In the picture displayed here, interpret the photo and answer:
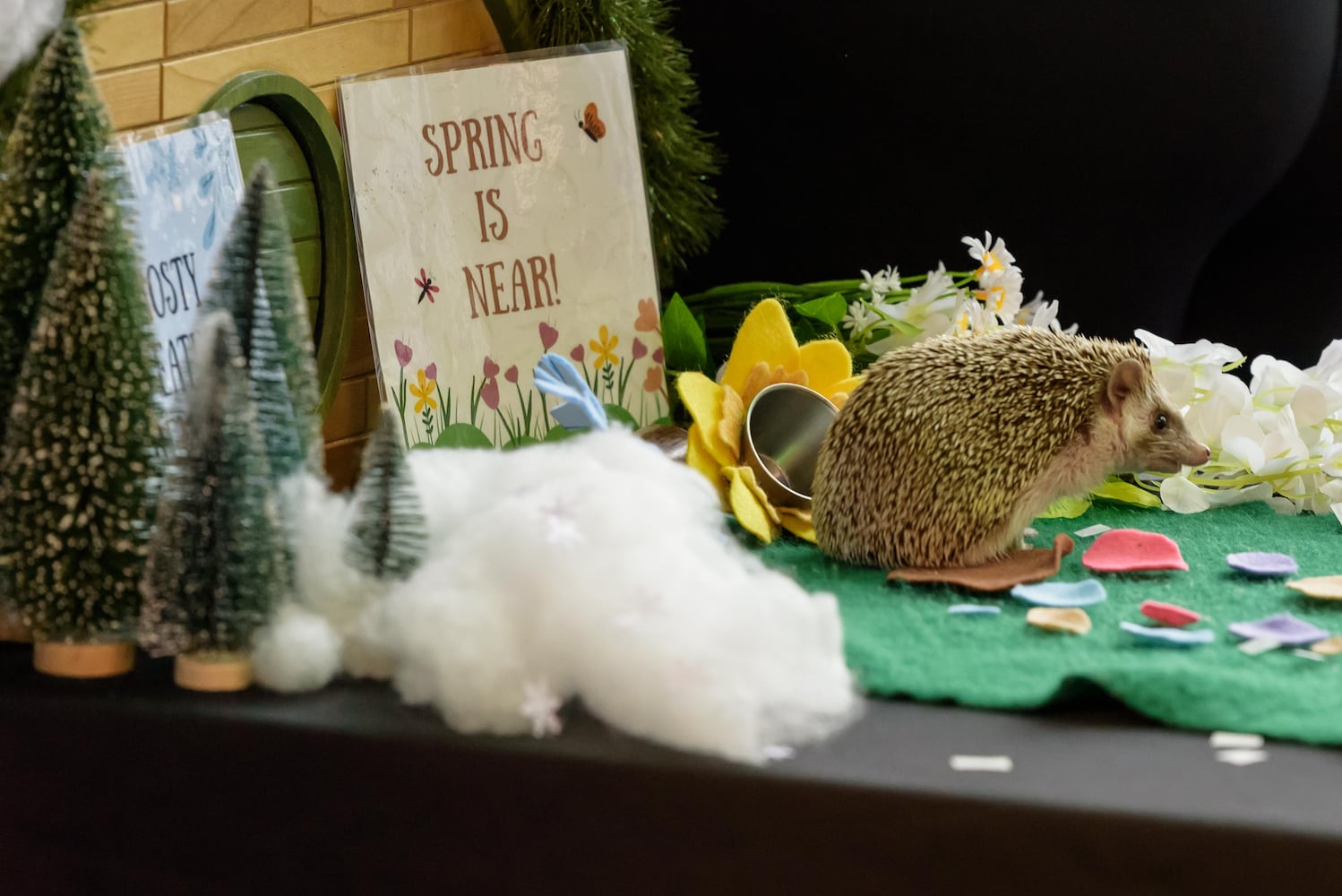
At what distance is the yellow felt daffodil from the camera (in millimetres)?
948

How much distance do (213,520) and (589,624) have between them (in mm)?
170

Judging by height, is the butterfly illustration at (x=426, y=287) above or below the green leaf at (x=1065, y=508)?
above

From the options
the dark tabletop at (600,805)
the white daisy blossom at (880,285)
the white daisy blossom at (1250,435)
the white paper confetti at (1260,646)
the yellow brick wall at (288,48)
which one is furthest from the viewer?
the white daisy blossom at (880,285)

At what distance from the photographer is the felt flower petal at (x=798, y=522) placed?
944 millimetres

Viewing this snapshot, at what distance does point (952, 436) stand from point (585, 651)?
0.32 metres

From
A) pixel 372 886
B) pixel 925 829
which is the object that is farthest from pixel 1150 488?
pixel 372 886

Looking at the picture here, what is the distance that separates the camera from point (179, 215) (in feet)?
2.80

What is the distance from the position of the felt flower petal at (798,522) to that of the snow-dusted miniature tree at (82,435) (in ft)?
1.45

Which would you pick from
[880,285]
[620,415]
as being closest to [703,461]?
[620,415]

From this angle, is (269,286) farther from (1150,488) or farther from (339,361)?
(1150,488)

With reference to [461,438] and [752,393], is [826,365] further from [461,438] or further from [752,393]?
[461,438]

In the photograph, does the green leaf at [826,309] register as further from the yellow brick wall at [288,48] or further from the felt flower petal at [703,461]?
the yellow brick wall at [288,48]

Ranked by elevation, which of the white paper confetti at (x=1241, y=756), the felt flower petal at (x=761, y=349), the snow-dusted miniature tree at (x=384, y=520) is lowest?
the white paper confetti at (x=1241, y=756)

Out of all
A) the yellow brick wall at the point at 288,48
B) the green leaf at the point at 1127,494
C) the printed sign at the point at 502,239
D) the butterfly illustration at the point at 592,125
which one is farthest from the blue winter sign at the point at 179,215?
the green leaf at the point at 1127,494
